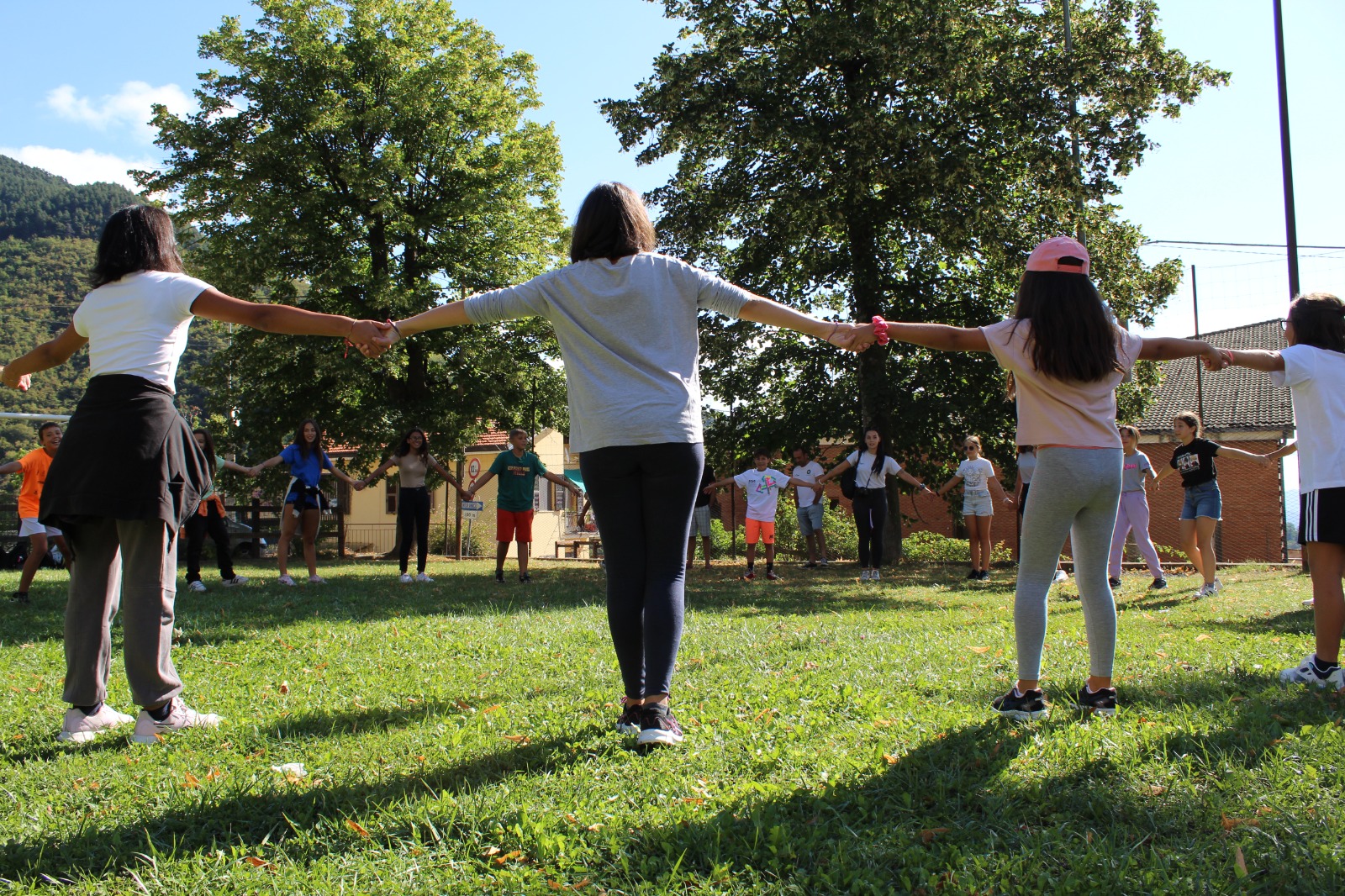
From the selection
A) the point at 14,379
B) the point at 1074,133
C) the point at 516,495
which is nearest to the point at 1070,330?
the point at 14,379

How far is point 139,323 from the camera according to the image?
12.3 feet

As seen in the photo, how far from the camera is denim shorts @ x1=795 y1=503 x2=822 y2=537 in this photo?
17.4 m

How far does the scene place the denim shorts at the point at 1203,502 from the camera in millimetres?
10086

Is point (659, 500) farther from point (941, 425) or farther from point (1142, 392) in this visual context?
point (1142, 392)

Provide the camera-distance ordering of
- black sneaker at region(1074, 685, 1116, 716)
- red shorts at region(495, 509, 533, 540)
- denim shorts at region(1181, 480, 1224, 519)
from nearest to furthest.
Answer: black sneaker at region(1074, 685, 1116, 716) < denim shorts at region(1181, 480, 1224, 519) < red shorts at region(495, 509, 533, 540)

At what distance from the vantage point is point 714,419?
21.2 meters

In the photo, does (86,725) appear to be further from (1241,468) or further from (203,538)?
(1241,468)

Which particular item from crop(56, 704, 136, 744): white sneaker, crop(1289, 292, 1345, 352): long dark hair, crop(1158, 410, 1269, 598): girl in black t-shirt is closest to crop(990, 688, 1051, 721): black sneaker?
crop(1289, 292, 1345, 352): long dark hair

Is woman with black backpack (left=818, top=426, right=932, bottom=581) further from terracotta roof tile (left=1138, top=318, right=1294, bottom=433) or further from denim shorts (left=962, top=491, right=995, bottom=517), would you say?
terracotta roof tile (left=1138, top=318, right=1294, bottom=433)

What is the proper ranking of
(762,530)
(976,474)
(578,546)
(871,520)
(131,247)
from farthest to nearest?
(578,546) → (762,530) → (871,520) → (976,474) → (131,247)

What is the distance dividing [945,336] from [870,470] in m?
10.0

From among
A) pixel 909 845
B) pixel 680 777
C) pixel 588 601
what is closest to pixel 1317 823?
pixel 909 845

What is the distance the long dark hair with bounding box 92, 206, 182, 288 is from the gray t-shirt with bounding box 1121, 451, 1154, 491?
1021 centimetres

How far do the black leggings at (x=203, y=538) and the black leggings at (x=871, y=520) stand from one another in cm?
871
